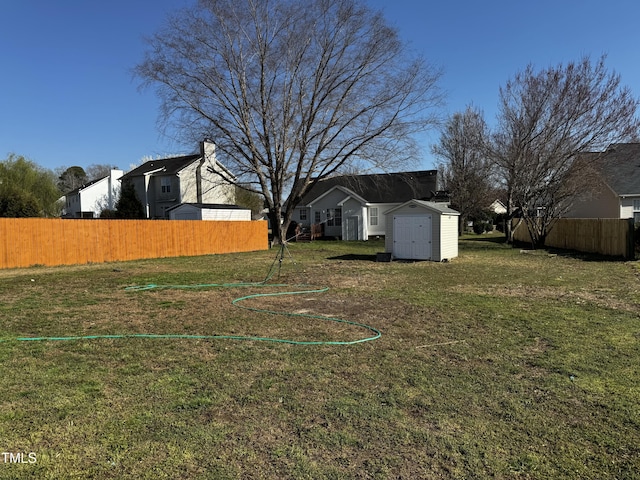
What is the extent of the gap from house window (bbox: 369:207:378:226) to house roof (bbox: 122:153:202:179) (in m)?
14.9

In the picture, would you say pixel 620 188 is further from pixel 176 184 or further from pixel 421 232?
pixel 176 184

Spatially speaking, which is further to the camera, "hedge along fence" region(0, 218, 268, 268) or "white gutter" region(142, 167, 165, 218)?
"white gutter" region(142, 167, 165, 218)

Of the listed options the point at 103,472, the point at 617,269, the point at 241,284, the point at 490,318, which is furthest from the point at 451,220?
the point at 103,472

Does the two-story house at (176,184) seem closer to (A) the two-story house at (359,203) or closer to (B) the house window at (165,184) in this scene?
(B) the house window at (165,184)

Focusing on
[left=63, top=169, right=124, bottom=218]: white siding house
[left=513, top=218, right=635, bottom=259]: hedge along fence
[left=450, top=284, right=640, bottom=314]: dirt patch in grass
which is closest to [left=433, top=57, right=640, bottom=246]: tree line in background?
[left=513, top=218, right=635, bottom=259]: hedge along fence

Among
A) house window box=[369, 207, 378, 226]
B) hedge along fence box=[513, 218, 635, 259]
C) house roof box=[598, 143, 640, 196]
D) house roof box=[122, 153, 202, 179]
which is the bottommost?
hedge along fence box=[513, 218, 635, 259]

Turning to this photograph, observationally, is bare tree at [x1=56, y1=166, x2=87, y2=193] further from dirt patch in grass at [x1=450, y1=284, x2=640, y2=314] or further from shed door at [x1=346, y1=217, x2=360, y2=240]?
dirt patch in grass at [x1=450, y1=284, x2=640, y2=314]

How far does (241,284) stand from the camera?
10.9m

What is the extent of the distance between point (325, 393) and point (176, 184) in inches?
1327

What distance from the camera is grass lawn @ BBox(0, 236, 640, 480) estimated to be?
2676 mm

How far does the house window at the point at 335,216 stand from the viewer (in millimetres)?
33156

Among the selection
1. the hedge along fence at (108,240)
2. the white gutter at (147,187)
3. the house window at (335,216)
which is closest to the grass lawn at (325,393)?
the hedge along fence at (108,240)

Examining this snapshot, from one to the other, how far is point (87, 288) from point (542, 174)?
852 inches

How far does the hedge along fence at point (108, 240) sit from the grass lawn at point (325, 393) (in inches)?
358
